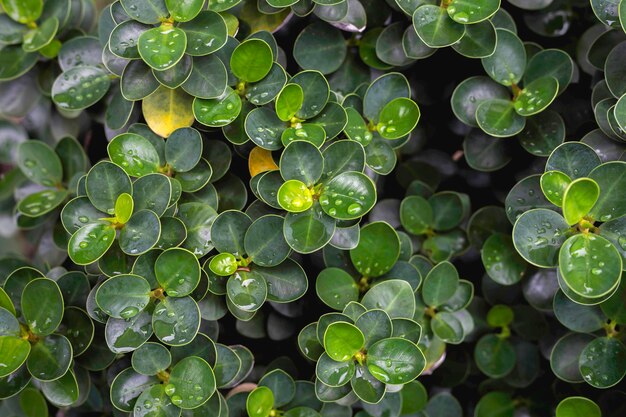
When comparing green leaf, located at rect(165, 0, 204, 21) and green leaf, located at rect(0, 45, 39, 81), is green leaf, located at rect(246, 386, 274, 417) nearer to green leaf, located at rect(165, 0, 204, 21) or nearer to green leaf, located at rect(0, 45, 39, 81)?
green leaf, located at rect(165, 0, 204, 21)

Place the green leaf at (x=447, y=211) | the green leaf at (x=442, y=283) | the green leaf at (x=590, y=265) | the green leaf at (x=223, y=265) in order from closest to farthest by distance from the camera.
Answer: the green leaf at (x=590, y=265)
the green leaf at (x=223, y=265)
the green leaf at (x=442, y=283)
the green leaf at (x=447, y=211)

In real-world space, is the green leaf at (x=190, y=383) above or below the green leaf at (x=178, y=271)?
below

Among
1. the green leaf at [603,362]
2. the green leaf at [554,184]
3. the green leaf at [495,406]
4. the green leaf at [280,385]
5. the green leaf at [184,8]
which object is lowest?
the green leaf at [495,406]

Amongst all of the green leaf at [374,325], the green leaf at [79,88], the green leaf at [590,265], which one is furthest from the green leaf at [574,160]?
the green leaf at [79,88]

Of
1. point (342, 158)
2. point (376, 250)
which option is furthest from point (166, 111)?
point (376, 250)

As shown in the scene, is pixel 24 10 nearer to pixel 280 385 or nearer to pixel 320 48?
pixel 320 48

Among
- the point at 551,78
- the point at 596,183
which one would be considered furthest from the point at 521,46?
the point at 596,183

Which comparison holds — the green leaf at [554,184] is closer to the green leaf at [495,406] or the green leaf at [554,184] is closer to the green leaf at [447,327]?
the green leaf at [447,327]
